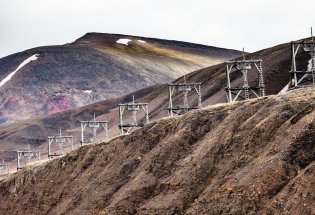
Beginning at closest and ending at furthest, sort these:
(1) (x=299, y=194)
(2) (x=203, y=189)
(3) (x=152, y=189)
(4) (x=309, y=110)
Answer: (1) (x=299, y=194)
(4) (x=309, y=110)
(2) (x=203, y=189)
(3) (x=152, y=189)

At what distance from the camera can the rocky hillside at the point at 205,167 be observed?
31391mm

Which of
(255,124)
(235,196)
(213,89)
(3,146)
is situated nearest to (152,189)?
(255,124)

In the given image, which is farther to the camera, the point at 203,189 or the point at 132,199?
the point at 132,199

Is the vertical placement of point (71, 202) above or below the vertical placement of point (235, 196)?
below

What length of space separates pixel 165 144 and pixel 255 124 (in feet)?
31.0

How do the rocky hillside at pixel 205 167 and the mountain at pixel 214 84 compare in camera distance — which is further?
the mountain at pixel 214 84

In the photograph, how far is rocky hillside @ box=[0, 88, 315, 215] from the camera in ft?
103

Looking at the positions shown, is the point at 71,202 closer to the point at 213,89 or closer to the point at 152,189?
the point at 152,189

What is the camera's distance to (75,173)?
58406 mm

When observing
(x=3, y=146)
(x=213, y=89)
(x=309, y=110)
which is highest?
(x=309, y=110)

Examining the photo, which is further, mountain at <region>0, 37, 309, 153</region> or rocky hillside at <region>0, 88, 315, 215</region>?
mountain at <region>0, 37, 309, 153</region>

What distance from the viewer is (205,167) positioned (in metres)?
38.9

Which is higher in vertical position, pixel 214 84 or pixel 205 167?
pixel 205 167

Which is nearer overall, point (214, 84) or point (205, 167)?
point (205, 167)
